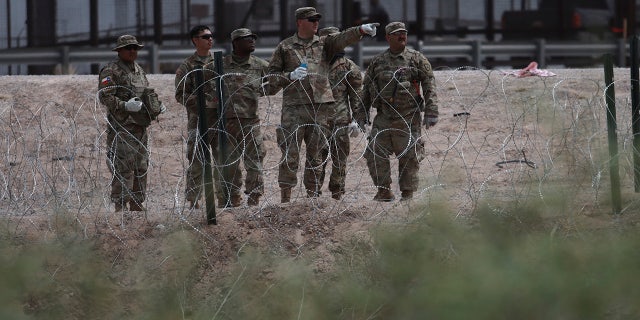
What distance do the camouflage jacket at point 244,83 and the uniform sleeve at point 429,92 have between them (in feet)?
3.66

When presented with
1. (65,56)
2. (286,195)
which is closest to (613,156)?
(286,195)

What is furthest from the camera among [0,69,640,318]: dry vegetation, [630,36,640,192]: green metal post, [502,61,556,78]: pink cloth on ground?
[502,61,556,78]: pink cloth on ground

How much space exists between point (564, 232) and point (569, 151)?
1067mm

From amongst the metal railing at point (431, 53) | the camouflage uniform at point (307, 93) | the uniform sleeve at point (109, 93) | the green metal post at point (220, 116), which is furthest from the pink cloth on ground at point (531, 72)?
the green metal post at point (220, 116)

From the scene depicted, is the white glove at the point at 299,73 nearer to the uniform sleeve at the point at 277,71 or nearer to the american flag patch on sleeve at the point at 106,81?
the uniform sleeve at the point at 277,71

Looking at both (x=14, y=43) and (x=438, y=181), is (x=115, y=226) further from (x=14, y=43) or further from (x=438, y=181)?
(x=14, y=43)

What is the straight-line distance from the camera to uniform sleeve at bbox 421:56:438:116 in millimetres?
9258

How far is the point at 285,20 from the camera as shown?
1670 cm

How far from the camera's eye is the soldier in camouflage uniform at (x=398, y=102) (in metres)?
9.37

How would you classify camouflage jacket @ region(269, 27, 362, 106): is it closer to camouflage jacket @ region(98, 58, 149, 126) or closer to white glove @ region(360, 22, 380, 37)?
white glove @ region(360, 22, 380, 37)

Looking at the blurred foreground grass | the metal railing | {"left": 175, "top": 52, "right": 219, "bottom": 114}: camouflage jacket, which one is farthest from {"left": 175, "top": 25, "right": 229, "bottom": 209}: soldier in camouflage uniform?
the metal railing

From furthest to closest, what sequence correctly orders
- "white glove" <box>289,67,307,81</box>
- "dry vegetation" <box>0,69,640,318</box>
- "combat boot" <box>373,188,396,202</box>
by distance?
"combat boot" <box>373,188,396,202</box>
"white glove" <box>289,67,307,81</box>
"dry vegetation" <box>0,69,640,318</box>

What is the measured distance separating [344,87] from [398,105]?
0.43 metres

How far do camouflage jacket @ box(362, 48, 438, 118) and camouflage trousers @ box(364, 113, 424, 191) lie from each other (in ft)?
0.22
